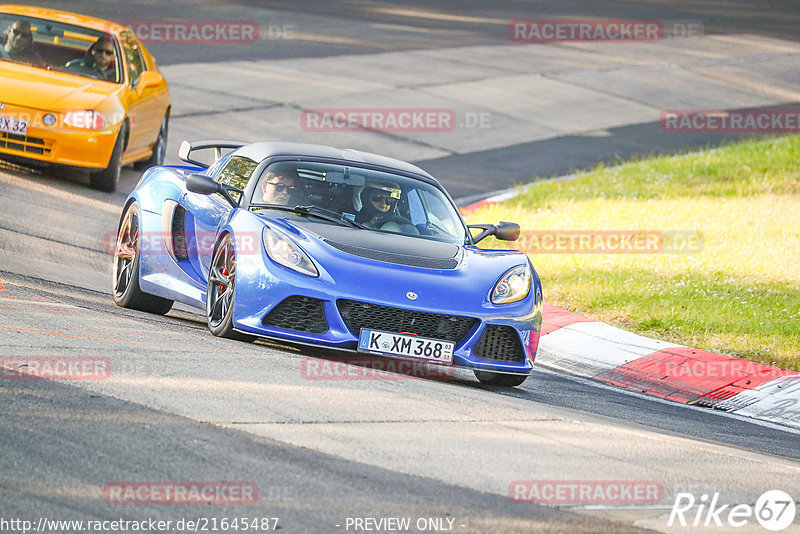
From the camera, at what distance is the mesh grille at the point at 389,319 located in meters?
7.41

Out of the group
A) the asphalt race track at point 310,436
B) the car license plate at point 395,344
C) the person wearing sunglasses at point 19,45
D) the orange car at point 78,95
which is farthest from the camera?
the person wearing sunglasses at point 19,45

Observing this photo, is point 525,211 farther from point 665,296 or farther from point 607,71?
point 607,71

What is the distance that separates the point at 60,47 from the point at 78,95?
→ 118 centimetres

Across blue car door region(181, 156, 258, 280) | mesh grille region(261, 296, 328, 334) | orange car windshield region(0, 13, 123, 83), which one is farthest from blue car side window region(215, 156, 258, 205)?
orange car windshield region(0, 13, 123, 83)

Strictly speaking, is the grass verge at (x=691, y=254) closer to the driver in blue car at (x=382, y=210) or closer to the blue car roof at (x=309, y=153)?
the blue car roof at (x=309, y=153)

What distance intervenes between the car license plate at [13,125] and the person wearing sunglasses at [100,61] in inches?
51.7

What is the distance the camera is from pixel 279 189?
8484mm

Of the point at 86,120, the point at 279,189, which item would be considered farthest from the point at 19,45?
the point at 279,189

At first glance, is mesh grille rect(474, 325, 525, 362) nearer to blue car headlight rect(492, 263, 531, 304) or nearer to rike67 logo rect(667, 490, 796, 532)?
blue car headlight rect(492, 263, 531, 304)

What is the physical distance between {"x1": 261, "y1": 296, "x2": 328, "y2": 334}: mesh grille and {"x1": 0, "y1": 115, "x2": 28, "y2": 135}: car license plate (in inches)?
256

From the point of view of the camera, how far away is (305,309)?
7.45m

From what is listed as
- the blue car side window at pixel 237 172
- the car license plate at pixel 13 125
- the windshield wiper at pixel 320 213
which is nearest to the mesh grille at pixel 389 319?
the windshield wiper at pixel 320 213

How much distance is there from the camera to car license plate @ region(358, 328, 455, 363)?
7.37 meters

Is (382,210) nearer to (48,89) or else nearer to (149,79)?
(48,89)
